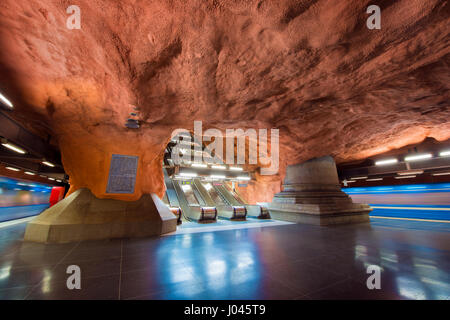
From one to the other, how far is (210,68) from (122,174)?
4.64 meters

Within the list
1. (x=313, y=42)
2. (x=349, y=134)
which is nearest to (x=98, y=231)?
(x=313, y=42)

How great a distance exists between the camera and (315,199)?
7902mm

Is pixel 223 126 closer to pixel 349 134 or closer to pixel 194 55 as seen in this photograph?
pixel 194 55

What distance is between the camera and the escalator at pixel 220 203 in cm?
1006

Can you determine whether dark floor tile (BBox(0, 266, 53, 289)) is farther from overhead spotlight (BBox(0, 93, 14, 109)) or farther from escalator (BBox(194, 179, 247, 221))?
escalator (BBox(194, 179, 247, 221))

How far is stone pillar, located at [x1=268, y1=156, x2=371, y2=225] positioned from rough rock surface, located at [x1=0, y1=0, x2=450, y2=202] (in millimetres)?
3105

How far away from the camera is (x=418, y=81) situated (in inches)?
163

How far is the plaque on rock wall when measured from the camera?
567cm

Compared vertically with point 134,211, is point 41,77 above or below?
above

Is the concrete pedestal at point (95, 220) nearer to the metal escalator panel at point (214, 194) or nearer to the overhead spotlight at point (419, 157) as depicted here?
the metal escalator panel at point (214, 194)

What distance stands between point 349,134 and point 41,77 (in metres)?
10.3

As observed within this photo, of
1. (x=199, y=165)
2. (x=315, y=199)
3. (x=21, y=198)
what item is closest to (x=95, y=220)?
(x=199, y=165)

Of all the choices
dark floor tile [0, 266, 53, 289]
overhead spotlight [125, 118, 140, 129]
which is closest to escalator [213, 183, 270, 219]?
overhead spotlight [125, 118, 140, 129]

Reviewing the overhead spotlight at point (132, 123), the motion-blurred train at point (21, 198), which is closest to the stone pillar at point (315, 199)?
the overhead spotlight at point (132, 123)
